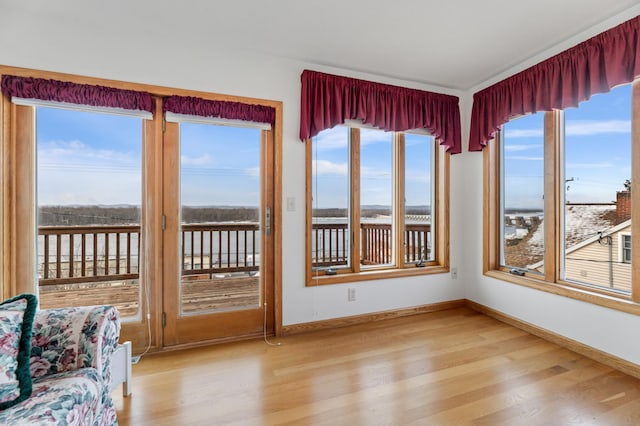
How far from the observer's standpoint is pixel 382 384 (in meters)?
2.01

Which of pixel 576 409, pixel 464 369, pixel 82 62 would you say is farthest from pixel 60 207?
pixel 576 409

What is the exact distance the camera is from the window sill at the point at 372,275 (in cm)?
294

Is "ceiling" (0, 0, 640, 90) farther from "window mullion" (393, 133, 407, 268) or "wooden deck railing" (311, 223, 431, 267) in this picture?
"wooden deck railing" (311, 223, 431, 267)

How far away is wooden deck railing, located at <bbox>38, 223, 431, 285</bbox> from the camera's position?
91.4 inches

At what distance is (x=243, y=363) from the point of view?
2.29 metres

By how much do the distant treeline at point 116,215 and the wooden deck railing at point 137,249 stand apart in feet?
0.15

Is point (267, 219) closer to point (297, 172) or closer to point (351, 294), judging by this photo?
point (297, 172)

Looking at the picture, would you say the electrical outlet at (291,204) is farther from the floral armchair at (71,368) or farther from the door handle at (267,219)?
the floral armchair at (71,368)

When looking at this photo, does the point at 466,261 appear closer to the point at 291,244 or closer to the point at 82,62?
the point at 291,244

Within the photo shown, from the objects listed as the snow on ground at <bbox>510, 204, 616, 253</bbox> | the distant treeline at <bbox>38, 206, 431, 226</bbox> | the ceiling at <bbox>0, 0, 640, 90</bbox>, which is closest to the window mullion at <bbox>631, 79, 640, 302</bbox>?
the snow on ground at <bbox>510, 204, 616, 253</bbox>

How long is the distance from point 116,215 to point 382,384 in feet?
7.61

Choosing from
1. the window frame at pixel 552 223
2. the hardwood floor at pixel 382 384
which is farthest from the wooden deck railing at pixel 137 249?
the window frame at pixel 552 223

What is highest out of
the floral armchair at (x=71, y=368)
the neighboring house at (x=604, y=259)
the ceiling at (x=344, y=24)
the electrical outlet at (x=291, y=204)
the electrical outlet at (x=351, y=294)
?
the ceiling at (x=344, y=24)

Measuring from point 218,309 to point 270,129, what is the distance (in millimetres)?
1645
